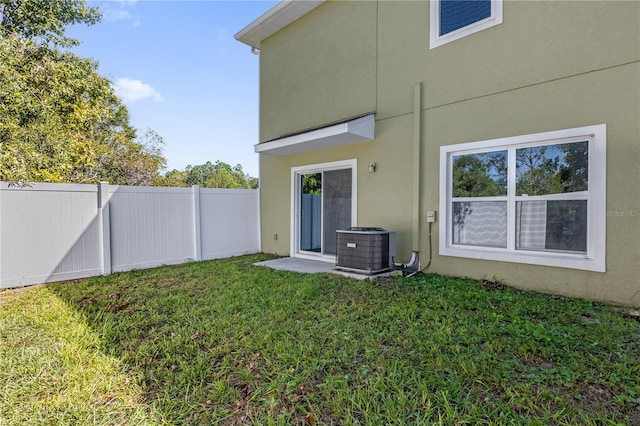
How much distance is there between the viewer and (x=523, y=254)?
509 cm

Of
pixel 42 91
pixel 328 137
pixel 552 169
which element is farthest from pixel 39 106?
pixel 552 169

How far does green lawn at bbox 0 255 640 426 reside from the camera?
89.5 inches

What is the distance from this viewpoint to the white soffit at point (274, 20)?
8.14 m

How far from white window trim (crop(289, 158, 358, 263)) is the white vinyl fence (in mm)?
1672

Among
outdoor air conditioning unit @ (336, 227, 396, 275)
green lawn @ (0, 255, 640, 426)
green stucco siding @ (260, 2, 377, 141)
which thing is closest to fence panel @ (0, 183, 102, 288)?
green lawn @ (0, 255, 640, 426)

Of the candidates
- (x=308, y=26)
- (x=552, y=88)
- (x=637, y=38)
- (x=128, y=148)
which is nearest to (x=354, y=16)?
(x=308, y=26)

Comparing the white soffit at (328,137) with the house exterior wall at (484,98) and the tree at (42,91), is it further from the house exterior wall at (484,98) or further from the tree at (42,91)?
the tree at (42,91)

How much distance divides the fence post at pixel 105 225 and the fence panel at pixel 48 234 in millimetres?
85

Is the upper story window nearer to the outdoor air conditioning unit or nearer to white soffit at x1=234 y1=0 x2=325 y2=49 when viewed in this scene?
white soffit at x1=234 y1=0 x2=325 y2=49

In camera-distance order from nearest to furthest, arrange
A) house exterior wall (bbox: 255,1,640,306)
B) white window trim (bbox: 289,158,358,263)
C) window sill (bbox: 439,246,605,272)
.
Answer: house exterior wall (bbox: 255,1,640,306), window sill (bbox: 439,246,605,272), white window trim (bbox: 289,158,358,263)

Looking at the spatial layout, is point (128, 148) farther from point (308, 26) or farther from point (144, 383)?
point (144, 383)

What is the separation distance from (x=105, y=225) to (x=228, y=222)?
3026 mm

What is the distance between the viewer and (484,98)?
5469 mm

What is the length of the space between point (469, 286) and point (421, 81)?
3.91 metres
